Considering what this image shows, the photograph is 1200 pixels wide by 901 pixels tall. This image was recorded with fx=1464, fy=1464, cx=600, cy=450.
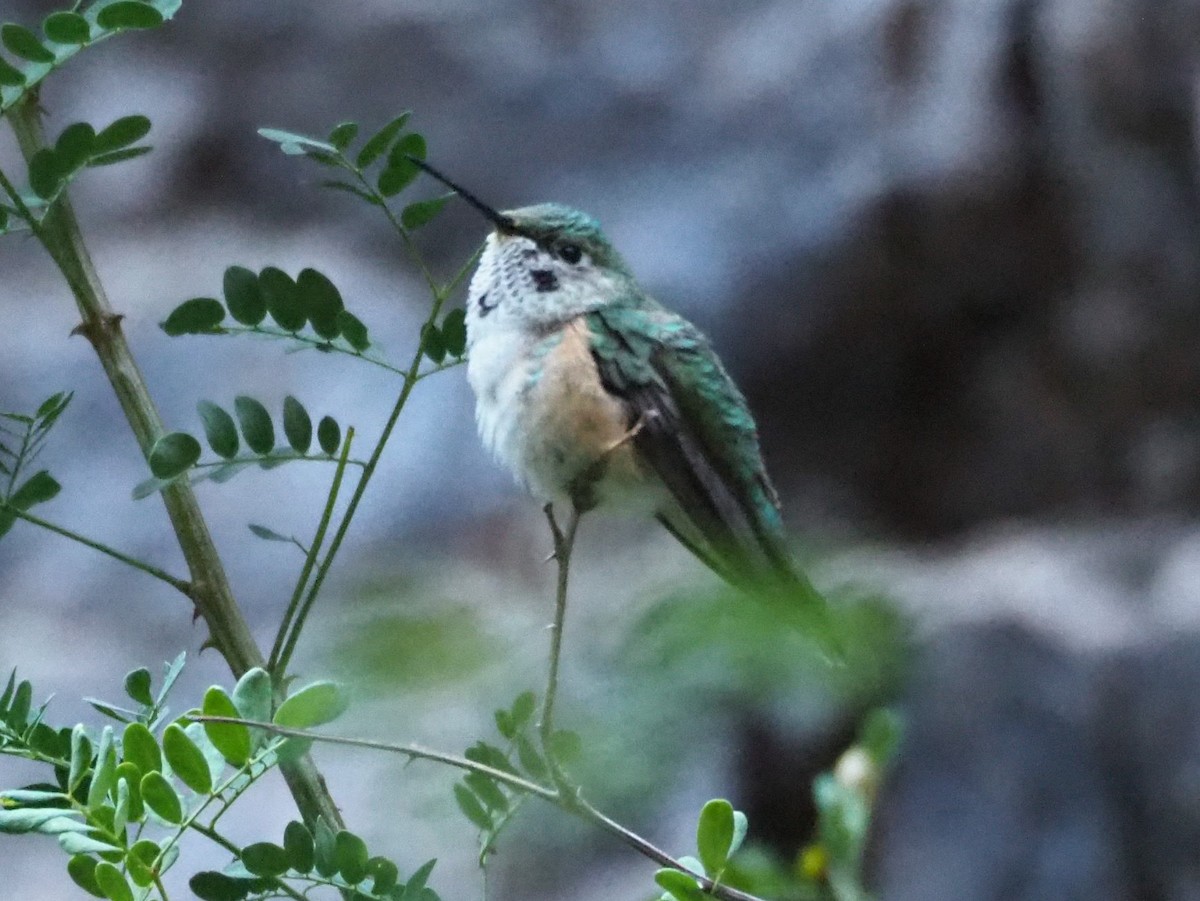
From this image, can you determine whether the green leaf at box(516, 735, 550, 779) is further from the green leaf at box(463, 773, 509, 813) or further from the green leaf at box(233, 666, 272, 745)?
the green leaf at box(233, 666, 272, 745)

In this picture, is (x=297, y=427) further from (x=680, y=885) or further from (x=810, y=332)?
(x=810, y=332)

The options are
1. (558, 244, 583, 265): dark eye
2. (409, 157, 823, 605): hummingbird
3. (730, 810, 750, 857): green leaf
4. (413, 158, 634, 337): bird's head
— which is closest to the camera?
(730, 810, 750, 857): green leaf

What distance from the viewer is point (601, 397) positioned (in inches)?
74.7

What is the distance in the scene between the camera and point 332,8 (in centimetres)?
529

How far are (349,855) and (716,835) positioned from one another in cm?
23

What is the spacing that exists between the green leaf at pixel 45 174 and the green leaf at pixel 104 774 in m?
0.38

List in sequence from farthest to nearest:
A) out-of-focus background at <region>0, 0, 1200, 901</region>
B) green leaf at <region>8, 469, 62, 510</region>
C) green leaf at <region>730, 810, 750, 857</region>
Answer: out-of-focus background at <region>0, 0, 1200, 901</region> < green leaf at <region>8, 469, 62, 510</region> < green leaf at <region>730, 810, 750, 857</region>

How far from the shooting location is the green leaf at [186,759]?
2.72 ft

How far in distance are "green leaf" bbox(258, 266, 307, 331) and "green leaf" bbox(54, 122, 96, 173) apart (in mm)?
174

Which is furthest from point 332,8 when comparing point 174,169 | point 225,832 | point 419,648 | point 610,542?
point 419,648

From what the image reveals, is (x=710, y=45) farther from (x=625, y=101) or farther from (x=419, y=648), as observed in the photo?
(x=419, y=648)

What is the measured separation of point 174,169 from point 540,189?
135 cm

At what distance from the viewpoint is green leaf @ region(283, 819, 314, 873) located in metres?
0.90

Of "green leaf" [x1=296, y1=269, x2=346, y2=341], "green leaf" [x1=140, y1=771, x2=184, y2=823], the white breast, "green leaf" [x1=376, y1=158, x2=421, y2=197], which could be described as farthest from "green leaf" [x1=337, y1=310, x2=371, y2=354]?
the white breast
